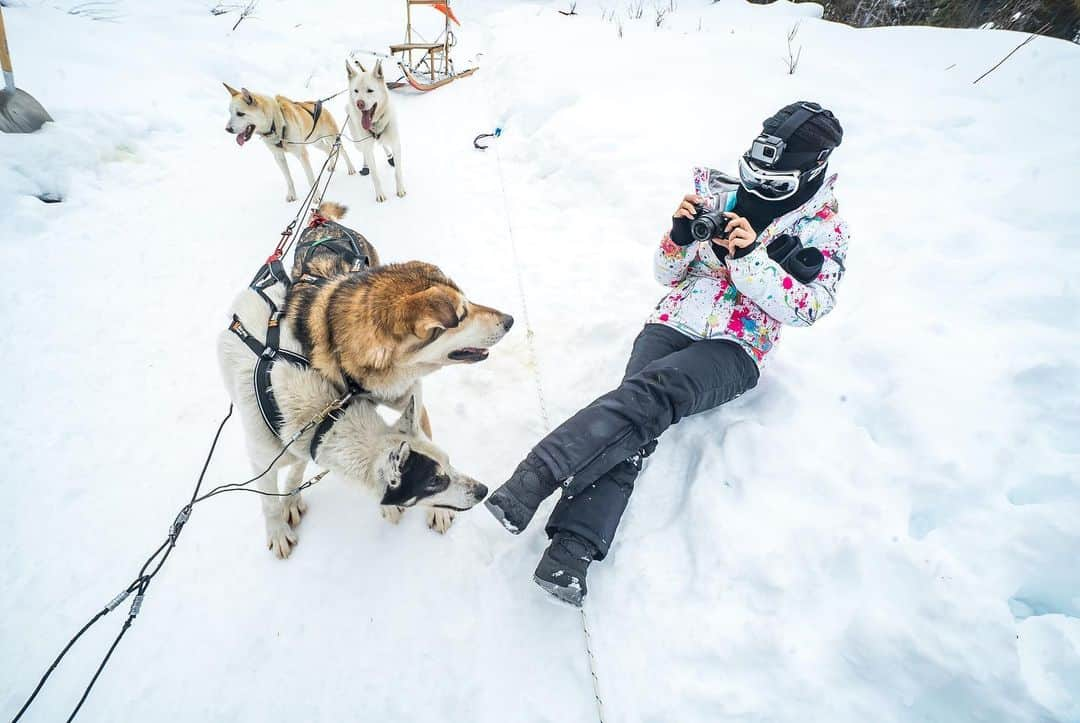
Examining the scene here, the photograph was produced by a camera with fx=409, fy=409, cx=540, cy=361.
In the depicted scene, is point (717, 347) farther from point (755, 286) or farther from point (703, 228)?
point (703, 228)

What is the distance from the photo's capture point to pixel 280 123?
4.89 m

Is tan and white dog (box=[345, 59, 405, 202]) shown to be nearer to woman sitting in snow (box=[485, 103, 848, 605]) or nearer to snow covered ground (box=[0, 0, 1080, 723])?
snow covered ground (box=[0, 0, 1080, 723])

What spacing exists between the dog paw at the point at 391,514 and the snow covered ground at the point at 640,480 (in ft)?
0.15

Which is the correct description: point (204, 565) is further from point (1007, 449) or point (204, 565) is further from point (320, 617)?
point (1007, 449)

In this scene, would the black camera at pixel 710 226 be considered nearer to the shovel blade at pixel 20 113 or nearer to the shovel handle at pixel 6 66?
the shovel blade at pixel 20 113

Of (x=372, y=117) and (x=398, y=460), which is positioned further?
(x=372, y=117)

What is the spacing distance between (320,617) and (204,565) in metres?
0.70

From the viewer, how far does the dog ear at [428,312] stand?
151 cm

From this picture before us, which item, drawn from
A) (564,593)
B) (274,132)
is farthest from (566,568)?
(274,132)

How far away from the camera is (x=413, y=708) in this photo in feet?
5.27

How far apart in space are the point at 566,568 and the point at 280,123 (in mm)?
5865

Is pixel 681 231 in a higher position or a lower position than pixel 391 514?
higher

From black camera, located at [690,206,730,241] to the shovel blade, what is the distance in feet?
22.7

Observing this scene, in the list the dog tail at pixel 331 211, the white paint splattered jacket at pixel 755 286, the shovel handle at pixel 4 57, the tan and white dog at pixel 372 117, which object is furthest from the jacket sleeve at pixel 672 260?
the shovel handle at pixel 4 57
